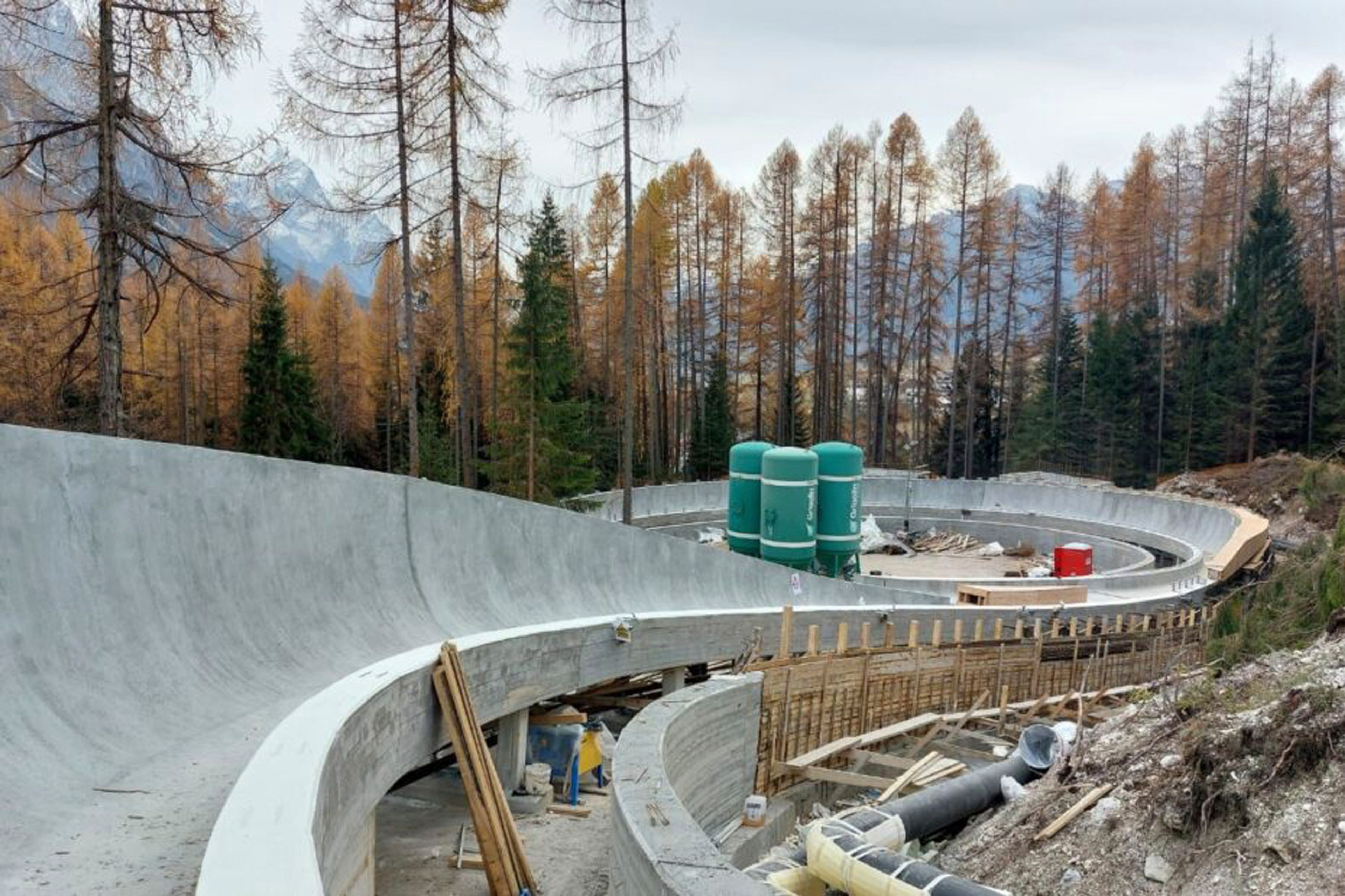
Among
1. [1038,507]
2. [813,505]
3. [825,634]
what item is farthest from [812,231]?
[825,634]

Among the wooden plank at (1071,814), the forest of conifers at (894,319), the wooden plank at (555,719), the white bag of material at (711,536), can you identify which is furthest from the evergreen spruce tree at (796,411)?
the wooden plank at (1071,814)

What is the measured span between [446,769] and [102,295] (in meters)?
6.29

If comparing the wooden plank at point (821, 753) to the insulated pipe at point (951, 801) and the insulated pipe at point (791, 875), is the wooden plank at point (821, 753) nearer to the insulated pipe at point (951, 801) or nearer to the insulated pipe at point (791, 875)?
the insulated pipe at point (951, 801)

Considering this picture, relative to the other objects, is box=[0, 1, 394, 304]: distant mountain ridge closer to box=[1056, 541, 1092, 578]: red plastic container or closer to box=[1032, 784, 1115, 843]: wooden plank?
box=[1032, 784, 1115, 843]: wooden plank

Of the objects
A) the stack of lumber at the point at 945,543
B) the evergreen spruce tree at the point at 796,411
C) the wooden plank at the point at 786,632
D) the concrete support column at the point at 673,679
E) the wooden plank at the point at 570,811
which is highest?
the evergreen spruce tree at the point at 796,411

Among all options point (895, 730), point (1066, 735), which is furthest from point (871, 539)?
point (1066, 735)

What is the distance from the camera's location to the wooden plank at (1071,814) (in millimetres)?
8047

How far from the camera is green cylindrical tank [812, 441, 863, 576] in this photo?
20.1m

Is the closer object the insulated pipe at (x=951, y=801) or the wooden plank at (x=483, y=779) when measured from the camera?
the wooden plank at (x=483, y=779)

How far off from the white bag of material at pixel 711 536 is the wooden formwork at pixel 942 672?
9.69 meters

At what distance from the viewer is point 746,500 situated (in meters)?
20.8

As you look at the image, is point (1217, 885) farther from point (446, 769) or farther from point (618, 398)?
point (618, 398)

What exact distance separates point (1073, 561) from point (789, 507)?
8.50 metres

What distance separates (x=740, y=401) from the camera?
55.5 metres
